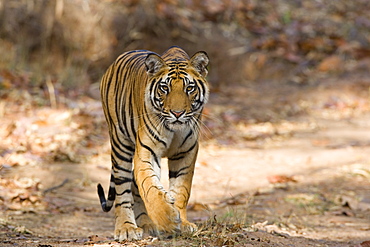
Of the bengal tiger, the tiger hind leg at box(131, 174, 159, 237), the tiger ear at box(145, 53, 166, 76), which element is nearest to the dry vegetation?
the bengal tiger

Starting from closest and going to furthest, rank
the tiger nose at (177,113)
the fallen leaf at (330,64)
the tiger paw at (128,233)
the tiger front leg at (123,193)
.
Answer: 1. the tiger nose at (177,113)
2. the tiger paw at (128,233)
3. the tiger front leg at (123,193)
4. the fallen leaf at (330,64)

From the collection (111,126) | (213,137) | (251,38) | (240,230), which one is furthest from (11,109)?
(251,38)

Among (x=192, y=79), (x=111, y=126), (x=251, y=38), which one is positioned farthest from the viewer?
(x=251, y=38)

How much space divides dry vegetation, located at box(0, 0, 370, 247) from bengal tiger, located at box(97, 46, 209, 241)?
0.24m

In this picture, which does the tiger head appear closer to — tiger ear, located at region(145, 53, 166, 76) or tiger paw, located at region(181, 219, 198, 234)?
tiger ear, located at region(145, 53, 166, 76)

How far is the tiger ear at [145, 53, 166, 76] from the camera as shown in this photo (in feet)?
13.7

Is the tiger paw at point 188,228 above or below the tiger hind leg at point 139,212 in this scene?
below

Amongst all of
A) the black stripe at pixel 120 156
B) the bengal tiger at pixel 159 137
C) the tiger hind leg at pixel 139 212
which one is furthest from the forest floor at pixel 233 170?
the black stripe at pixel 120 156

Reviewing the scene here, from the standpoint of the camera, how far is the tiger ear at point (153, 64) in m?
4.19

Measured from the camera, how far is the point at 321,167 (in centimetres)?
767

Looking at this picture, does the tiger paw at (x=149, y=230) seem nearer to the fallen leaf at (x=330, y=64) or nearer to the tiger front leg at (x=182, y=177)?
the tiger front leg at (x=182, y=177)

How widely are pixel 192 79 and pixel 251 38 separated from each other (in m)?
9.78

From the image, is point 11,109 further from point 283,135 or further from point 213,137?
point 283,135

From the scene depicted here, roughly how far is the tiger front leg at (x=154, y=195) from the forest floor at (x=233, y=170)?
133mm
